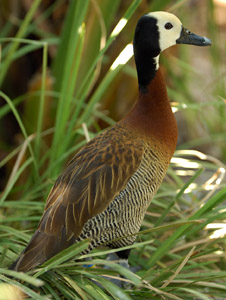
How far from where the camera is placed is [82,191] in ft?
4.83

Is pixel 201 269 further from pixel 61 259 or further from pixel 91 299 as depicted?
pixel 61 259

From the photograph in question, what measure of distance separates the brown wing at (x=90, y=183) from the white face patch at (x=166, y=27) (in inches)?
10.7

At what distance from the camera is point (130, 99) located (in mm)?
2404

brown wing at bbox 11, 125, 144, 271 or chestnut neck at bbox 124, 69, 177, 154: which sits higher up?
chestnut neck at bbox 124, 69, 177, 154

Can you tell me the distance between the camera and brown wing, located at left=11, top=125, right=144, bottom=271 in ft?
4.61

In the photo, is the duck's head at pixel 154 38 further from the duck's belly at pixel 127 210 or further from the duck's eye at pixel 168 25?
the duck's belly at pixel 127 210

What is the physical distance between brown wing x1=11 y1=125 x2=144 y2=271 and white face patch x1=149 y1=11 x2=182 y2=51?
0.26 metres

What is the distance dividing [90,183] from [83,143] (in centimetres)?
45

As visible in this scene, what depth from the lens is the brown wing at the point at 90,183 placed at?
1.44 metres

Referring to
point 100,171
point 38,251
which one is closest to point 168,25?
point 100,171

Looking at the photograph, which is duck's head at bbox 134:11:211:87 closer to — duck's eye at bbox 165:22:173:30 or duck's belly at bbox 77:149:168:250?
duck's eye at bbox 165:22:173:30

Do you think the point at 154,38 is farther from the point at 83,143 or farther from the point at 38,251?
the point at 38,251

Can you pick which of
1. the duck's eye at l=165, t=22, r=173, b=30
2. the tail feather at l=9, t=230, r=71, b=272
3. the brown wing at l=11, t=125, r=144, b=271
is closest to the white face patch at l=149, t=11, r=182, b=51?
the duck's eye at l=165, t=22, r=173, b=30

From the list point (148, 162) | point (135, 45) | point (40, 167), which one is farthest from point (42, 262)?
point (40, 167)
